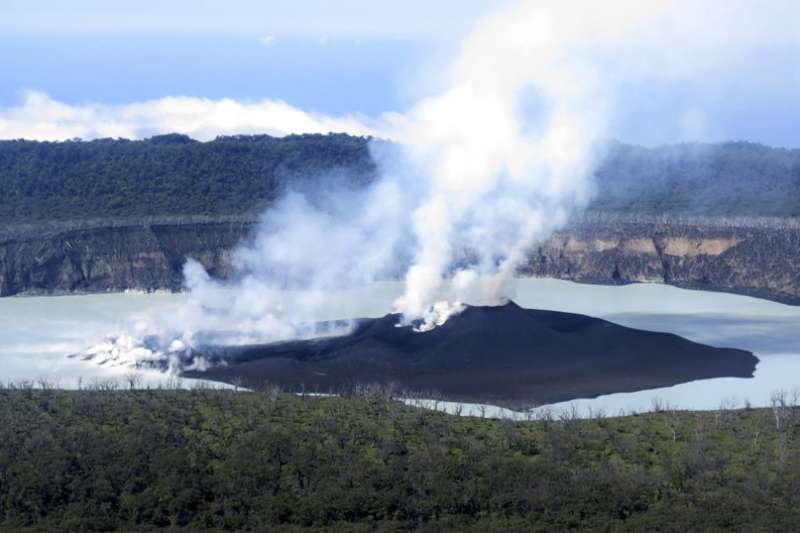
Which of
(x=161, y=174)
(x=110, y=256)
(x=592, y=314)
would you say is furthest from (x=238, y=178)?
(x=592, y=314)

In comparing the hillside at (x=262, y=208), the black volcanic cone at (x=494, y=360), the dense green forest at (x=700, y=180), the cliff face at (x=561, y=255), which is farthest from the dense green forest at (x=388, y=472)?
the dense green forest at (x=700, y=180)

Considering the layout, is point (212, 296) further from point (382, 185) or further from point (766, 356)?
point (766, 356)

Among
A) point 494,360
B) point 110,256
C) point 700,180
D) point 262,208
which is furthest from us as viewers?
point 700,180

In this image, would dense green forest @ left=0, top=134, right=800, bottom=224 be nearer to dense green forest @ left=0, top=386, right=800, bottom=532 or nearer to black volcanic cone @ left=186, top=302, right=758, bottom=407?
black volcanic cone @ left=186, top=302, right=758, bottom=407

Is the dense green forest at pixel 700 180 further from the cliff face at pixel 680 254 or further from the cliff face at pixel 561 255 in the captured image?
the cliff face at pixel 680 254

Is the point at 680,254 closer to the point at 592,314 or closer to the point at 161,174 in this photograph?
the point at 592,314
